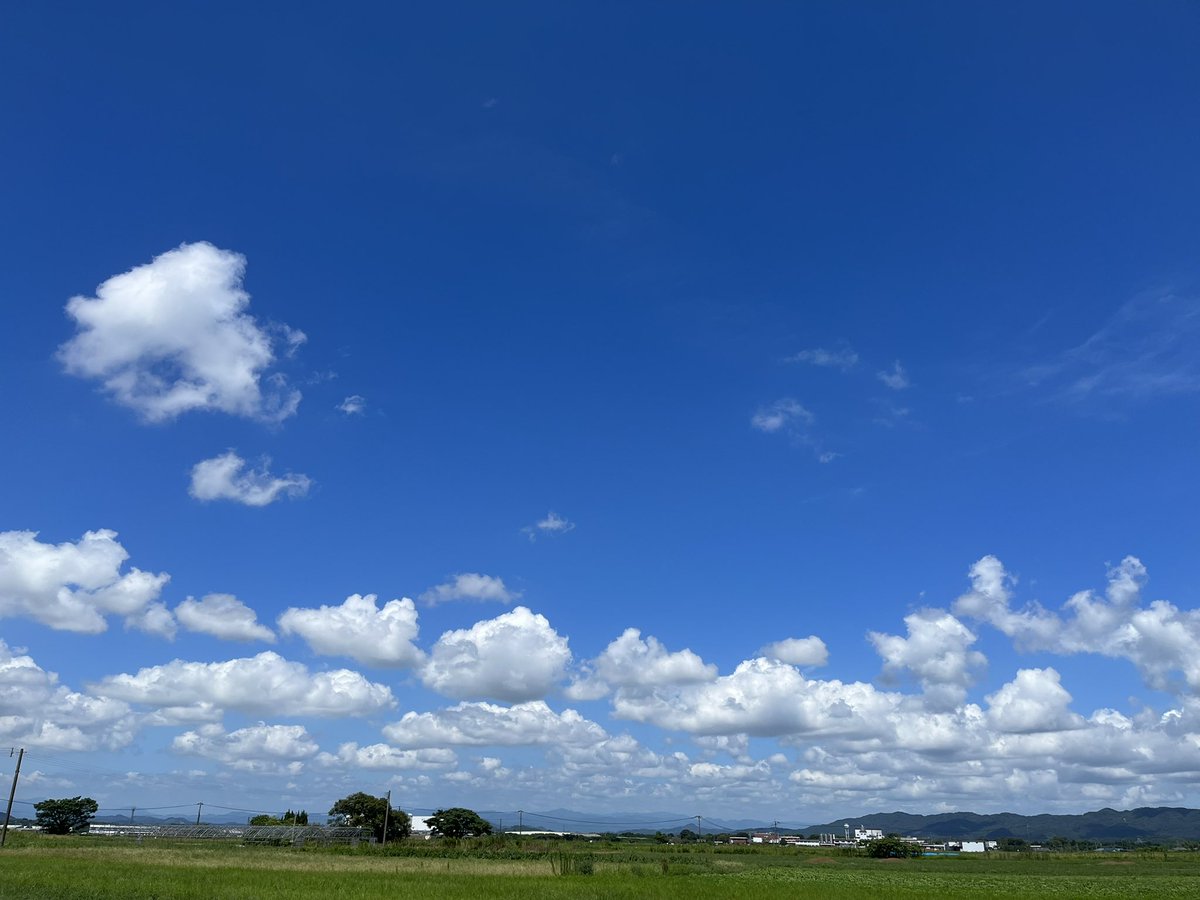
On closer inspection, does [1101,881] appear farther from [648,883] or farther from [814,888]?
[648,883]

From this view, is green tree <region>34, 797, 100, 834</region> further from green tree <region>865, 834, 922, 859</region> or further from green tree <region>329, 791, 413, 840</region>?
green tree <region>865, 834, 922, 859</region>

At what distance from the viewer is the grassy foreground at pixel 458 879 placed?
134 feet

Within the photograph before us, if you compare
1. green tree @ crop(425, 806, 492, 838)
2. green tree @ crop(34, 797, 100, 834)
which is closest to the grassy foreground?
green tree @ crop(425, 806, 492, 838)

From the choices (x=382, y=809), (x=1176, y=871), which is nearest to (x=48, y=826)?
(x=382, y=809)

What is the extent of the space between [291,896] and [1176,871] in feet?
284

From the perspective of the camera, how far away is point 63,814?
131500 millimetres

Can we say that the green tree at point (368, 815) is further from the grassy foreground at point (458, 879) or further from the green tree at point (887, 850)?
the green tree at point (887, 850)

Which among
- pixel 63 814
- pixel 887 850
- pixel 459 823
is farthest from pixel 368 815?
pixel 887 850

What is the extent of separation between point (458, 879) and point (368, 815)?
258 ft

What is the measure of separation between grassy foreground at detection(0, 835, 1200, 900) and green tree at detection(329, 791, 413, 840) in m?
38.7

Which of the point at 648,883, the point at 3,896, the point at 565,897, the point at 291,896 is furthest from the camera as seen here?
the point at 648,883

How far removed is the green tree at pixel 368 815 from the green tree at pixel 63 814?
4125 cm

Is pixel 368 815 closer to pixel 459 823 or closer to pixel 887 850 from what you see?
pixel 459 823

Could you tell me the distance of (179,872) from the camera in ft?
163
